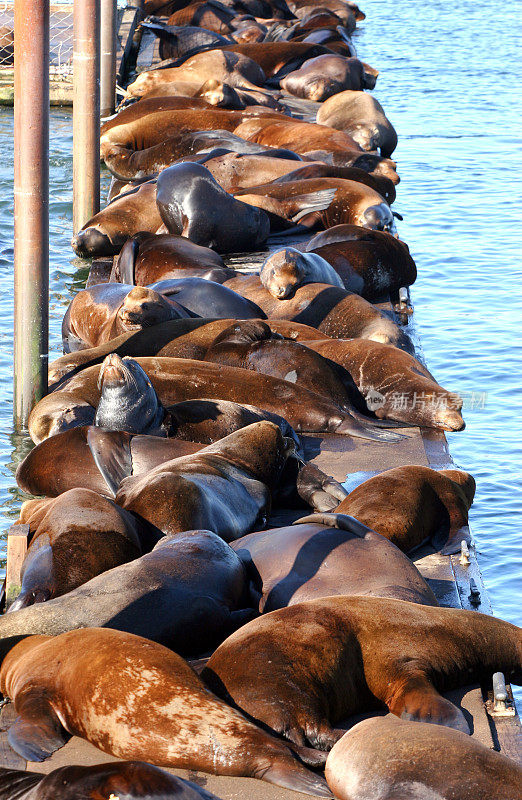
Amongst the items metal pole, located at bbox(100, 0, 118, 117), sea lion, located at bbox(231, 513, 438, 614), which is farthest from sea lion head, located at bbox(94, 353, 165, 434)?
metal pole, located at bbox(100, 0, 118, 117)

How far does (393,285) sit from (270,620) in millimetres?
6055

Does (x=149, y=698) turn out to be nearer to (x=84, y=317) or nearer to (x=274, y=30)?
(x=84, y=317)

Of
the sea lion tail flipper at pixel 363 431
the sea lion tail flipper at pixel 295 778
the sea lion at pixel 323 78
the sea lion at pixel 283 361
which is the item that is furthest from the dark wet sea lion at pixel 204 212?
the sea lion at pixel 323 78

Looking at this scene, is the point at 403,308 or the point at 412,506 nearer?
the point at 412,506

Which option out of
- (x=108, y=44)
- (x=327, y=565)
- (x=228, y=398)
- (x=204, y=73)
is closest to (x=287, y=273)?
(x=228, y=398)

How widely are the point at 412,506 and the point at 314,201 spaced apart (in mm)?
6046

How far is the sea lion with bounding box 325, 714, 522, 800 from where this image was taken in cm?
287

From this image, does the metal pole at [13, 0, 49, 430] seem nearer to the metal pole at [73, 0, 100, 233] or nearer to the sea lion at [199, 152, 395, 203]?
the metal pole at [73, 0, 100, 233]

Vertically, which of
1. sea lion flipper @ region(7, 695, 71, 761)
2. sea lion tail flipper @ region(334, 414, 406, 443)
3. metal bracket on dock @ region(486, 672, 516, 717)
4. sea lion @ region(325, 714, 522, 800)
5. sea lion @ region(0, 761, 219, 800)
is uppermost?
sea lion @ region(0, 761, 219, 800)

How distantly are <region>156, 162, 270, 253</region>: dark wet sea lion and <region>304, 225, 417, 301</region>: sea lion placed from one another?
2.39 feet

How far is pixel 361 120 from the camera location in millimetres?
14812

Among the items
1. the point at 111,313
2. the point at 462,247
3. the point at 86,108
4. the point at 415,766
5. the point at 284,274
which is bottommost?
the point at 462,247

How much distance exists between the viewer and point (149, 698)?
3279 mm

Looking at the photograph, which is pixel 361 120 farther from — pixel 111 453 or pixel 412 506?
pixel 412 506
